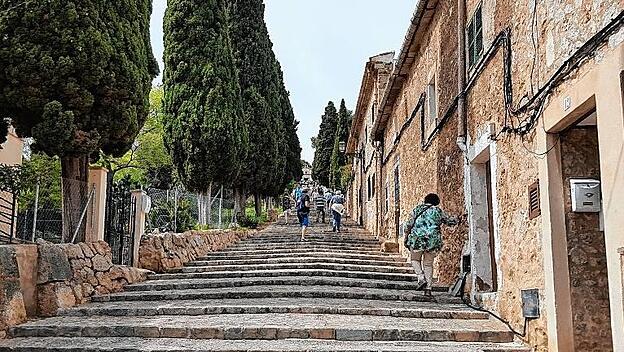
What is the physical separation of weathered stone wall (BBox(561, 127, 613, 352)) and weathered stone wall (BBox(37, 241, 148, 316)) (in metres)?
6.64

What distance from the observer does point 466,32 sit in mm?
9172

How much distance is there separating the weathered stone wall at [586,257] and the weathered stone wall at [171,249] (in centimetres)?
842

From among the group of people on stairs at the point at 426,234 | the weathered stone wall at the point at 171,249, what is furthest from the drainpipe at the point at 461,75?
the weathered stone wall at the point at 171,249

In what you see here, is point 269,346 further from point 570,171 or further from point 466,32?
point 466,32

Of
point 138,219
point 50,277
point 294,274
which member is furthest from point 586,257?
point 138,219

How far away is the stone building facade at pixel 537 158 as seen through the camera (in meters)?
4.62

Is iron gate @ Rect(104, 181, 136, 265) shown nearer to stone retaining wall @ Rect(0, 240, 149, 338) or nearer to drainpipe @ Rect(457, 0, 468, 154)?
stone retaining wall @ Rect(0, 240, 149, 338)

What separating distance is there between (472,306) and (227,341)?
11.8 feet

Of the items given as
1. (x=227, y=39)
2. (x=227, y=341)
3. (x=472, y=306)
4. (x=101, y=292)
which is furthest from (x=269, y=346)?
(x=227, y=39)

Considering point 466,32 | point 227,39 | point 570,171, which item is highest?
point 227,39

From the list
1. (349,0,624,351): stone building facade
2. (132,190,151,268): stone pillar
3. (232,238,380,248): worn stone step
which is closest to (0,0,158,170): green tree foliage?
(132,190,151,268): stone pillar

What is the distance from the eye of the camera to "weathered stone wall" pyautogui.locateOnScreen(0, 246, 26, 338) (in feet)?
23.9

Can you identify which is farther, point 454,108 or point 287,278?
point 287,278

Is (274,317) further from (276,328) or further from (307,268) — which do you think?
(307,268)
